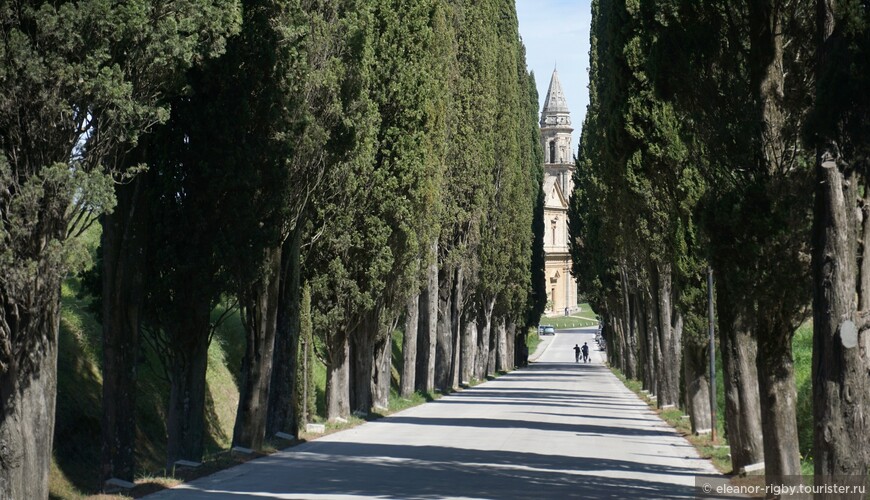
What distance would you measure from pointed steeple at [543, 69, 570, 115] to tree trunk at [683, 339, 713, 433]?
155066mm

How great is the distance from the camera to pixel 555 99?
182 metres

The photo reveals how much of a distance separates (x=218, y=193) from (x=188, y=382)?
3132mm

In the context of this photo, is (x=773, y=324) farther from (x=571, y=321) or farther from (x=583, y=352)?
(x=571, y=321)

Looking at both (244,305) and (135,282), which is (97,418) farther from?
(135,282)

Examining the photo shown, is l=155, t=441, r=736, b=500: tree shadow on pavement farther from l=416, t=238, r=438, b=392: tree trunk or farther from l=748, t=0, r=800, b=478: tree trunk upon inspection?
l=416, t=238, r=438, b=392: tree trunk

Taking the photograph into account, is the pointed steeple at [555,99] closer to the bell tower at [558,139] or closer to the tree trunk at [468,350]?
the bell tower at [558,139]

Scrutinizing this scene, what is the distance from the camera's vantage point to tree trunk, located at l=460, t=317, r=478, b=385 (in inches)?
2093

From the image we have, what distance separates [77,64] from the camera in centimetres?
1220

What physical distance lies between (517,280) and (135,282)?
47.3m

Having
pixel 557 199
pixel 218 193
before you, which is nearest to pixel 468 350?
pixel 218 193

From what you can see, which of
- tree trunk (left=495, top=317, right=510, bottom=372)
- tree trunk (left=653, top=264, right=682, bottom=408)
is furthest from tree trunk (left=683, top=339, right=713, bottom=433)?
tree trunk (left=495, top=317, right=510, bottom=372)

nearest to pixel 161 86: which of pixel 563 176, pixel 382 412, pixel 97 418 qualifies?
pixel 97 418

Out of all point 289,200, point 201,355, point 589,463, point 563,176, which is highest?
point 563,176

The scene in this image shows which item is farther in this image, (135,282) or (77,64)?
(135,282)
